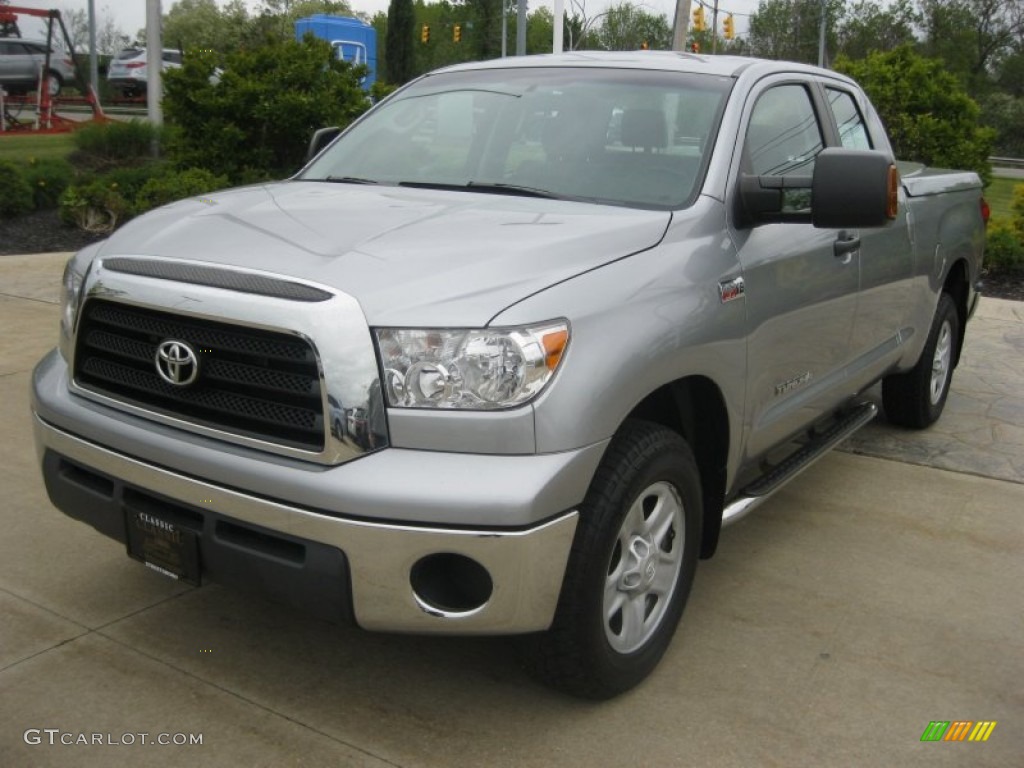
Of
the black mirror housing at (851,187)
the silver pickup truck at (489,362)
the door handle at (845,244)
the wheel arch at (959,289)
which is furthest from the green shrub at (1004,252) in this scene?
the black mirror housing at (851,187)

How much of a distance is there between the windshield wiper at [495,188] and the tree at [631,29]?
60849mm

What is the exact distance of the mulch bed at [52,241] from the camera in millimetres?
10344

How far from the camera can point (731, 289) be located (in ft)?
11.2

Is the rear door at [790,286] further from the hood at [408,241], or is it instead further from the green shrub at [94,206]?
the green shrub at [94,206]

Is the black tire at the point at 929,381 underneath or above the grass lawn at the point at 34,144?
underneath

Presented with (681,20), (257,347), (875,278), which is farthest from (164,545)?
(681,20)

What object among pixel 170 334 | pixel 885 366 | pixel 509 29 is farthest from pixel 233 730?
pixel 509 29

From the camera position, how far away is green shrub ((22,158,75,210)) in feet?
37.8

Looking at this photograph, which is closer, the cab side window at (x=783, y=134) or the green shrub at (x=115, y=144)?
the cab side window at (x=783, y=134)

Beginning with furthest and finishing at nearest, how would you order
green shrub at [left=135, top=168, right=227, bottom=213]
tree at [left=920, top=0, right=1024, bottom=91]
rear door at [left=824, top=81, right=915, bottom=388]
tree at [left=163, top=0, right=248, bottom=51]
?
tree at [left=163, top=0, right=248, bottom=51] < tree at [left=920, top=0, right=1024, bottom=91] < green shrub at [left=135, top=168, right=227, bottom=213] < rear door at [left=824, top=81, right=915, bottom=388]

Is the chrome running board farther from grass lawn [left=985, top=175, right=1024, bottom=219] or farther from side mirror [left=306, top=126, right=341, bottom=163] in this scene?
grass lawn [left=985, top=175, right=1024, bottom=219]

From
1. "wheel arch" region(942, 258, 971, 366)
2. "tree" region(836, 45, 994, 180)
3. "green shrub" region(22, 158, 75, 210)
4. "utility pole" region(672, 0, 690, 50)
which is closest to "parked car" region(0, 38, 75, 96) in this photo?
"green shrub" region(22, 158, 75, 210)

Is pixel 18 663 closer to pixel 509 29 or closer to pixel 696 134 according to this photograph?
pixel 696 134

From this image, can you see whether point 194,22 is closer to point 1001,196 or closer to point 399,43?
point 399,43
